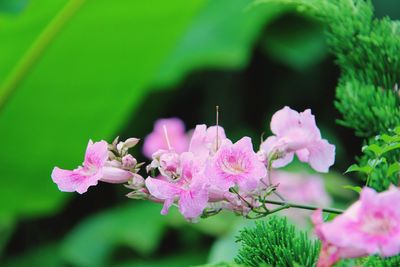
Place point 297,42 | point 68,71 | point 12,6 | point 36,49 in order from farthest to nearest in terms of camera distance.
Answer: point 297,42, point 12,6, point 68,71, point 36,49

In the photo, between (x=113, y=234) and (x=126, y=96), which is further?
(x=113, y=234)

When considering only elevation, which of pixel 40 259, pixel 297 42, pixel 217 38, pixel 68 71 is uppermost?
pixel 68 71

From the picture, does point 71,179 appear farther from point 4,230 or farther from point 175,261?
point 4,230

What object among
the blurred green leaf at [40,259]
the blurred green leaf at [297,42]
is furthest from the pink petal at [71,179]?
the blurred green leaf at [297,42]

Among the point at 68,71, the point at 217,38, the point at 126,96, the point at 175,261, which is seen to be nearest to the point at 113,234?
the point at 175,261

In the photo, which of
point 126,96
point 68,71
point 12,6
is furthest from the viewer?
point 12,6

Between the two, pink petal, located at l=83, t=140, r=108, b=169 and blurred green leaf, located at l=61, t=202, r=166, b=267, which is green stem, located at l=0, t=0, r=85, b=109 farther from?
pink petal, located at l=83, t=140, r=108, b=169

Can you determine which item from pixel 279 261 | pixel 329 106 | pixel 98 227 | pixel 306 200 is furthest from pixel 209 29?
pixel 279 261
